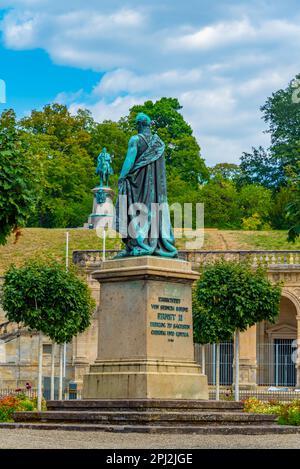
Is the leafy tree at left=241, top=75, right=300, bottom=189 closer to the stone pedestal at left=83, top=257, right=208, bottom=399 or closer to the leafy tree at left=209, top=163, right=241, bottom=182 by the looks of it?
the leafy tree at left=209, top=163, right=241, bottom=182

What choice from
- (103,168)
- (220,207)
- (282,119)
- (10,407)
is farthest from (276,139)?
(10,407)

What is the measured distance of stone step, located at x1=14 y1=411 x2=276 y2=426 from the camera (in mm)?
22469

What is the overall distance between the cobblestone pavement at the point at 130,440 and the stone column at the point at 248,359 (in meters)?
33.3

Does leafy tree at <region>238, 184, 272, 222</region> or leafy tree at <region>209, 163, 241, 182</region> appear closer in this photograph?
leafy tree at <region>238, 184, 272, 222</region>

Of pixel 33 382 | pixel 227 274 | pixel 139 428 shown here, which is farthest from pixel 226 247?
pixel 139 428

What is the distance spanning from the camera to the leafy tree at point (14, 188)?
920 inches

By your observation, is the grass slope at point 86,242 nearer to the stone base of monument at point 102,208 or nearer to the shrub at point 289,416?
the stone base of monument at point 102,208

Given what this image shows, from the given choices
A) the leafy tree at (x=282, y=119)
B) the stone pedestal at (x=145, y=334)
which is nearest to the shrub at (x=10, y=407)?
the stone pedestal at (x=145, y=334)

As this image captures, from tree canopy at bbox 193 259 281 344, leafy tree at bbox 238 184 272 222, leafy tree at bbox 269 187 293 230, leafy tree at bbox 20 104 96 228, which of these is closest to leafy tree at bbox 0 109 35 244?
tree canopy at bbox 193 259 281 344

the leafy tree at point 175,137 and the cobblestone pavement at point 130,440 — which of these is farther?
the leafy tree at point 175,137

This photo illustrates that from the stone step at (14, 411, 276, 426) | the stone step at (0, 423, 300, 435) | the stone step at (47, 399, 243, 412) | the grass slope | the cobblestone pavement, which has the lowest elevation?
the cobblestone pavement

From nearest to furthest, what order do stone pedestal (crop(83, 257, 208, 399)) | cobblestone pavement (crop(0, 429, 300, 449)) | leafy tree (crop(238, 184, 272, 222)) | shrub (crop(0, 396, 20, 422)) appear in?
cobblestone pavement (crop(0, 429, 300, 449)) → stone pedestal (crop(83, 257, 208, 399)) → shrub (crop(0, 396, 20, 422)) → leafy tree (crop(238, 184, 272, 222))

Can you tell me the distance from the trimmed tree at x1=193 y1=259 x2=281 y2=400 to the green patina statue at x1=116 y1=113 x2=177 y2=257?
571 inches
